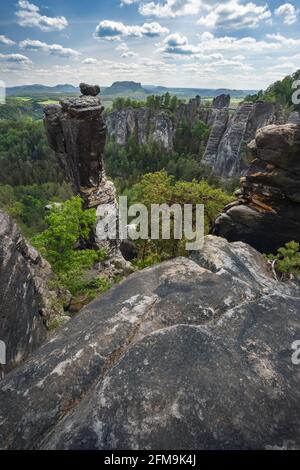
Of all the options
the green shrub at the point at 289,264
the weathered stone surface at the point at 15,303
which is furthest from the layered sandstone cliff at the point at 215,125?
the weathered stone surface at the point at 15,303

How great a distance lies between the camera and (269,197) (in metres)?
22.0

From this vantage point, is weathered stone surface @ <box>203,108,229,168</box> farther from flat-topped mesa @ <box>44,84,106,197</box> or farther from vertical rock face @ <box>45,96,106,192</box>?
vertical rock face @ <box>45,96,106,192</box>

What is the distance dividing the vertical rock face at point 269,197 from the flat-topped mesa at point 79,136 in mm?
15847

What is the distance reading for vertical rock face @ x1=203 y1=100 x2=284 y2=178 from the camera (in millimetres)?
73312

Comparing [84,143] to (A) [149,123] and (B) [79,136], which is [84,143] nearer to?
(B) [79,136]

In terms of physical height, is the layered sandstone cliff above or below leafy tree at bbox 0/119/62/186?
above

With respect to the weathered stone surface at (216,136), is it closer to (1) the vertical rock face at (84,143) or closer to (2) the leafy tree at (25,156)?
(2) the leafy tree at (25,156)

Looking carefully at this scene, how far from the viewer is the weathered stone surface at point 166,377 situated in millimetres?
5484

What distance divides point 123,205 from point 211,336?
37.0m

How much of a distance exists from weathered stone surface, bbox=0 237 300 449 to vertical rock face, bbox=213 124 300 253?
13.4 metres

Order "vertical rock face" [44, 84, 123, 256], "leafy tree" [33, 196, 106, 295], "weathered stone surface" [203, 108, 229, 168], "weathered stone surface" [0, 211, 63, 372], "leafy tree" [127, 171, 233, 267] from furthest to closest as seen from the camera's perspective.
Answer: "weathered stone surface" [203, 108, 229, 168] → "vertical rock face" [44, 84, 123, 256] → "leafy tree" [127, 171, 233, 267] → "leafy tree" [33, 196, 106, 295] → "weathered stone surface" [0, 211, 63, 372]

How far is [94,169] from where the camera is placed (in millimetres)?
33219

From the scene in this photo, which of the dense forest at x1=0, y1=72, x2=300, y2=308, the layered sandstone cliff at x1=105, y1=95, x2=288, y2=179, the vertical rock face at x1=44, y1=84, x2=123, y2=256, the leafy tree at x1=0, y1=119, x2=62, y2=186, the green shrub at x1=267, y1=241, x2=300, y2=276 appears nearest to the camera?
the green shrub at x1=267, y1=241, x2=300, y2=276

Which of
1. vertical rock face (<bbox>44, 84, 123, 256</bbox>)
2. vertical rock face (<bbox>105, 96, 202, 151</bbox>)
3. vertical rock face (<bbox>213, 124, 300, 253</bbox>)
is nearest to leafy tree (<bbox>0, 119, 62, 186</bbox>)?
vertical rock face (<bbox>105, 96, 202, 151</bbox>)
